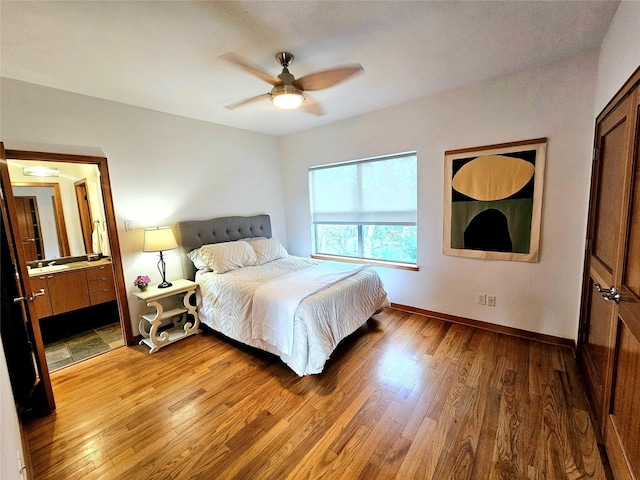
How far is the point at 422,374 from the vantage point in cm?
226

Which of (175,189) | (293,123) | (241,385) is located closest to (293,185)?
(293,123)

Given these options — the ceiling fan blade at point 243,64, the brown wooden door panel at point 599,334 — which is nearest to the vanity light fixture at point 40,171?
the ceiling fan blade at point 243,64

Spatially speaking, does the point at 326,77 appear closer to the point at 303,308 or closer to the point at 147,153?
the point at 303,308

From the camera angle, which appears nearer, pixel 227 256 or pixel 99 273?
pixel 227 256

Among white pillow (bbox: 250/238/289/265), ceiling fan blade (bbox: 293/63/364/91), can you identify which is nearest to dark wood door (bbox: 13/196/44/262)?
white pillow (bbox: 250/238/289/265)

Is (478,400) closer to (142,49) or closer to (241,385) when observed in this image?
(241,385)

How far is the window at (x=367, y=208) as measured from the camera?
335 cm

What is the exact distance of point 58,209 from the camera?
3.76 meters

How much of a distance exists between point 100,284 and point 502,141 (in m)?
5.00

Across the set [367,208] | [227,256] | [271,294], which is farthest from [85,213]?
[367,208]

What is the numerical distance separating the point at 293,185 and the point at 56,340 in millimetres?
3517

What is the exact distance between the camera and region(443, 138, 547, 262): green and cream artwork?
251cm

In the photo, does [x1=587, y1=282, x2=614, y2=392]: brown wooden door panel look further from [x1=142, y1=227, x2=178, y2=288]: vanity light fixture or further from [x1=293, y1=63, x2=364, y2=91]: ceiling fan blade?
[x1=142, y1=227, x2=178, y2=288]: vanity light fixture

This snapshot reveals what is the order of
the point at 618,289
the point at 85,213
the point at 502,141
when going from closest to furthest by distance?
the point at 618,289 → the point at 502,141 → the point at 85,213
